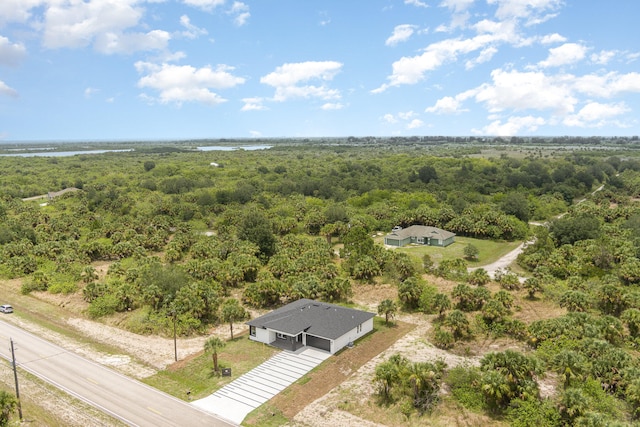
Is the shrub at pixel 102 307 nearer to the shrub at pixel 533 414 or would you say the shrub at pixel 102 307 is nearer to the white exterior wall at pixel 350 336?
the white exterior wall at pixel 350 336

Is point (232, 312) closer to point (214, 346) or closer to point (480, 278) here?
point (214, 346)

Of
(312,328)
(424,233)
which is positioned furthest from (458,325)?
(424,233)

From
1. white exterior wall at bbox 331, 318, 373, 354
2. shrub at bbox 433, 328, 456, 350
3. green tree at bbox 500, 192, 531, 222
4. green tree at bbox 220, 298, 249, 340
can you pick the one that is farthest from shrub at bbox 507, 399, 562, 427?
green tree at bbox 500, 192, 531, 222

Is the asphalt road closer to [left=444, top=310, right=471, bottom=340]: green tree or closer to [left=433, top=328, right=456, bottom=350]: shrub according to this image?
[left=433, top=328, right=456, bottom=350]: shrub

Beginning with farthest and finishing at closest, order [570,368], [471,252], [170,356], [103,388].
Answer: [471,252] → [170,356] → [103,388] → [570,368]

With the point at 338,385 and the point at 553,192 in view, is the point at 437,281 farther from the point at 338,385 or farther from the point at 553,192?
the point at 553,192
